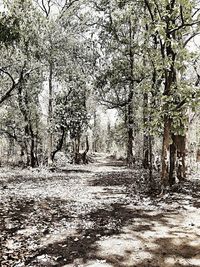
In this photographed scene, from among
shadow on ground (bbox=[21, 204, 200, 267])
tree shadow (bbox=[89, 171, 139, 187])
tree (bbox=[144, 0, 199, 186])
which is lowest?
shadow on ground (bbox=[21, 204, 200, 267])

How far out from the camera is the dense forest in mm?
10516

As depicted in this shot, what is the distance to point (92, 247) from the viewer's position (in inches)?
298

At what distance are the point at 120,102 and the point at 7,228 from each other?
26239 millimetres

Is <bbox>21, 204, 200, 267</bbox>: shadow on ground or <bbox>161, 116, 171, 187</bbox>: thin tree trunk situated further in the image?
<bbox>161, 116, 171, 187</bbox>: thin tree trunk

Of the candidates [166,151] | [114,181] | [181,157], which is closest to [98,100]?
[114,181]

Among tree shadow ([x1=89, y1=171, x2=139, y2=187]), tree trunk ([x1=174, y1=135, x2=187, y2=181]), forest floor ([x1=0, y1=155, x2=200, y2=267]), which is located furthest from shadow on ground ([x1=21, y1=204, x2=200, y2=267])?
tree shadow ([x1=89, y1=171, x2=139, y2=187])

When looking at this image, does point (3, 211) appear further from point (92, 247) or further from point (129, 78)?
point (129, 78)

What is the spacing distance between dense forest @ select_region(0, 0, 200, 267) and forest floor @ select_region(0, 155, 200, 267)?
0.06 meters

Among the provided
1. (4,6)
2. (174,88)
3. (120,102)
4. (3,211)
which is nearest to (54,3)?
(4,6)

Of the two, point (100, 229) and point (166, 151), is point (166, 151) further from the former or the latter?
point (100, 229)

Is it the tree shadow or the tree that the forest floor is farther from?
the tree shadow

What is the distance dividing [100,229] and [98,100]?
24.4m

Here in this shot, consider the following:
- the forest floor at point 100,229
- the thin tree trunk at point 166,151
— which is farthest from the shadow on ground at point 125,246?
the thin tree trunk at point 166,151

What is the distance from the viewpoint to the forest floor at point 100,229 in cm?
690
